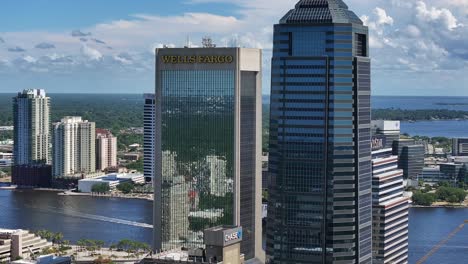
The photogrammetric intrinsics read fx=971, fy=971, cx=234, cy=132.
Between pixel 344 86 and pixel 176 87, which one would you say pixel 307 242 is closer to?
pixel 344 86

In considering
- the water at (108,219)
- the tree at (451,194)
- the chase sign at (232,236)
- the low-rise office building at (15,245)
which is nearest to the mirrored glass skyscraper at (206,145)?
the chase sign at (232,236)

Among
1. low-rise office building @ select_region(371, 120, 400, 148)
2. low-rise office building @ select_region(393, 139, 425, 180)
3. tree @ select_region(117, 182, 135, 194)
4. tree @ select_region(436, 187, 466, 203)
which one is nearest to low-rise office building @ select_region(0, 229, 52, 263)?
tree @ select_region(117, 182, 135, 194)

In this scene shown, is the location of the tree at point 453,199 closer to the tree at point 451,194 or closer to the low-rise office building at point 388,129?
the tree at point 451,194

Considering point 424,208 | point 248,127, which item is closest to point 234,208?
point 248,127

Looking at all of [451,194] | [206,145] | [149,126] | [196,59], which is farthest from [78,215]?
[451,194]

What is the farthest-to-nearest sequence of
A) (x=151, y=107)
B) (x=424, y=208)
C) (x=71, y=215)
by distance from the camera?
(x=151, y=107)
(x=424, y=208)
(x=71, y=215)

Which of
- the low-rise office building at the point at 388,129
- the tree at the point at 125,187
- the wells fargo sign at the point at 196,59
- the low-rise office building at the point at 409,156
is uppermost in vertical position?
the wells fargo sign at the point at 196,59
